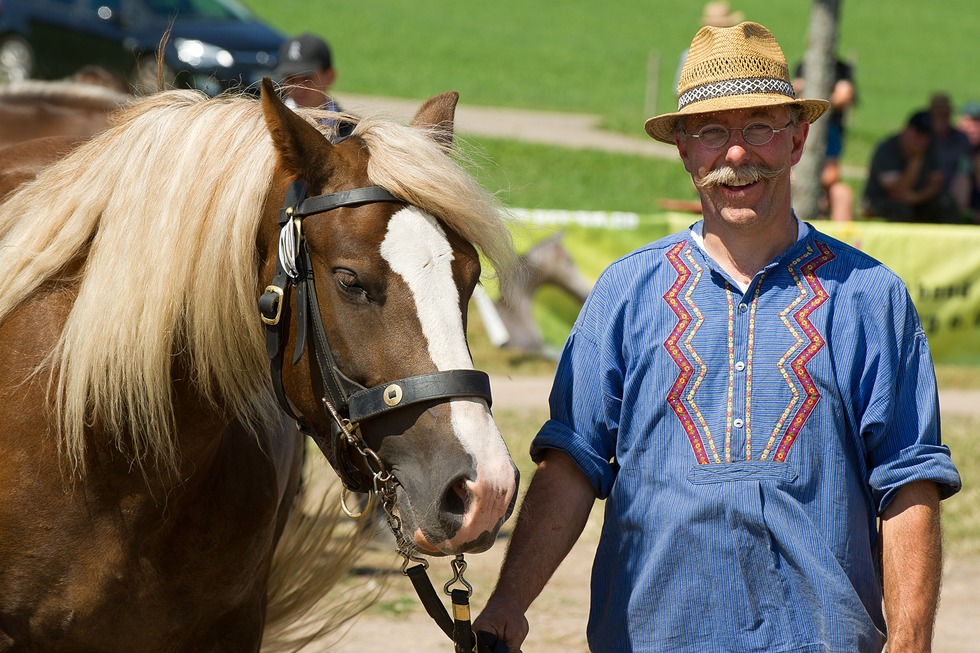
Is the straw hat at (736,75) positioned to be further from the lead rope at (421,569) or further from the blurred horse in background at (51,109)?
the blurred horse in background at (51,109)

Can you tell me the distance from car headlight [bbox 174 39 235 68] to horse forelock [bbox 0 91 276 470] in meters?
10.9

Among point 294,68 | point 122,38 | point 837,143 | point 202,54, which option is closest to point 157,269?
point 294,68

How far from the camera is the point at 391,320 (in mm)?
2221

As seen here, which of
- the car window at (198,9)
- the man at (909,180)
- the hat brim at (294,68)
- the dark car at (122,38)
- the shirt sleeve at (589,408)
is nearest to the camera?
the shirt sleeve at (589,408)

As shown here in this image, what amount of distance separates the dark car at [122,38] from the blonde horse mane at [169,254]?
10.7m

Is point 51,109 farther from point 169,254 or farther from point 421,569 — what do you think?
point 421,569

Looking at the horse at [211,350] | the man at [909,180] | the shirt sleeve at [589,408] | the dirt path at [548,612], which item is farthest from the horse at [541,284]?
the horse at [211,350]

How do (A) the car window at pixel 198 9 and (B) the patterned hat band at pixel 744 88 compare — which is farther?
(A) the car window at pixel 198 9

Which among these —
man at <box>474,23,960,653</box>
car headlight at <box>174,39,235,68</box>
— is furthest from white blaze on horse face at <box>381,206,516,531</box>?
car headlight at <box>174,39,235,68</box>

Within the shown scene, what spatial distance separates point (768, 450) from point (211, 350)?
3.69ft

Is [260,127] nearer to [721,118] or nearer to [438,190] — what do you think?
[438,190]

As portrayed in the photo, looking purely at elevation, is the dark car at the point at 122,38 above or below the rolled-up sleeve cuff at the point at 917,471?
above

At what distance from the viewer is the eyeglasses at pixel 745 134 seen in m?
2.44

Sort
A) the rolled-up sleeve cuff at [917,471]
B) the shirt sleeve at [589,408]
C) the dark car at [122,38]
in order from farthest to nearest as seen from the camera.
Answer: the dark car at [122,38]
the shirt sleeve at [589,408]
the rolled-up sleeve cuff at [917,471]
